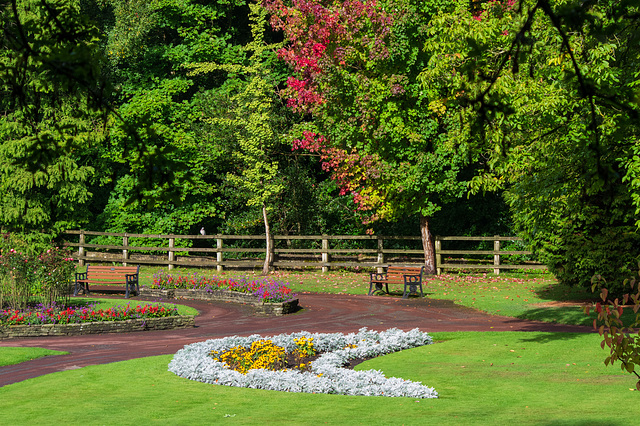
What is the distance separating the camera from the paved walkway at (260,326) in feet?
41.5

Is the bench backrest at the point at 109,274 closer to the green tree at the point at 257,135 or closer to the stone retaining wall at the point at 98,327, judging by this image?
the green tree at the point at 257,135

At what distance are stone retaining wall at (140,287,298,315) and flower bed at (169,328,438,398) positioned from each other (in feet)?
15.7

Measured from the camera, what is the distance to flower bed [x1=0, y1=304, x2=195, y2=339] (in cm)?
1540

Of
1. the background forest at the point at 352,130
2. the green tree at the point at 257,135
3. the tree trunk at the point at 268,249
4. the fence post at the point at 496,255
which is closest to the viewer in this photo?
the background forest at the point at 352,130

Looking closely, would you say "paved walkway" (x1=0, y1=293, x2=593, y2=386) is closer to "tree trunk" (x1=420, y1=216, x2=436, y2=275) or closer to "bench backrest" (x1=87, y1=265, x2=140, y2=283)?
"bench backrest" (x1=87, y1=265, x2=140, y2=283)

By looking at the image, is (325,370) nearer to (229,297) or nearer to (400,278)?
(229,297)

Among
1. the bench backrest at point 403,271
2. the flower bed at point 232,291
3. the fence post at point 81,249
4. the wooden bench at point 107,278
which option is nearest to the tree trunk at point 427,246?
the bench backrest at point 403,271

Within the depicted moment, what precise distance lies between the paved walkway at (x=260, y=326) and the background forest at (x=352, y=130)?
10.1 feet

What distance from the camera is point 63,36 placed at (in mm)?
3980

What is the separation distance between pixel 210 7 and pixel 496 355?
2765 cm

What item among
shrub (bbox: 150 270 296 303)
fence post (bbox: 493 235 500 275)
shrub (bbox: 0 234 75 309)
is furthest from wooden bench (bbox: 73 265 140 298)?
fence post (bbox: 493 235 500 275)

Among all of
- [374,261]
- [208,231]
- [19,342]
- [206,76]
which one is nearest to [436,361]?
[19,342]

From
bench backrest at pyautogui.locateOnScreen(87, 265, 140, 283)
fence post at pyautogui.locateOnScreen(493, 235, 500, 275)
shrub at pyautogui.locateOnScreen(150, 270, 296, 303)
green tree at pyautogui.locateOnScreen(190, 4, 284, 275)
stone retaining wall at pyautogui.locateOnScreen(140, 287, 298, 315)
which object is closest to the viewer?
stone retaining wall at pyautogui.locateOnScreen(140, 287, 298, 315)

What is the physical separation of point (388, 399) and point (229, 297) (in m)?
12.1
